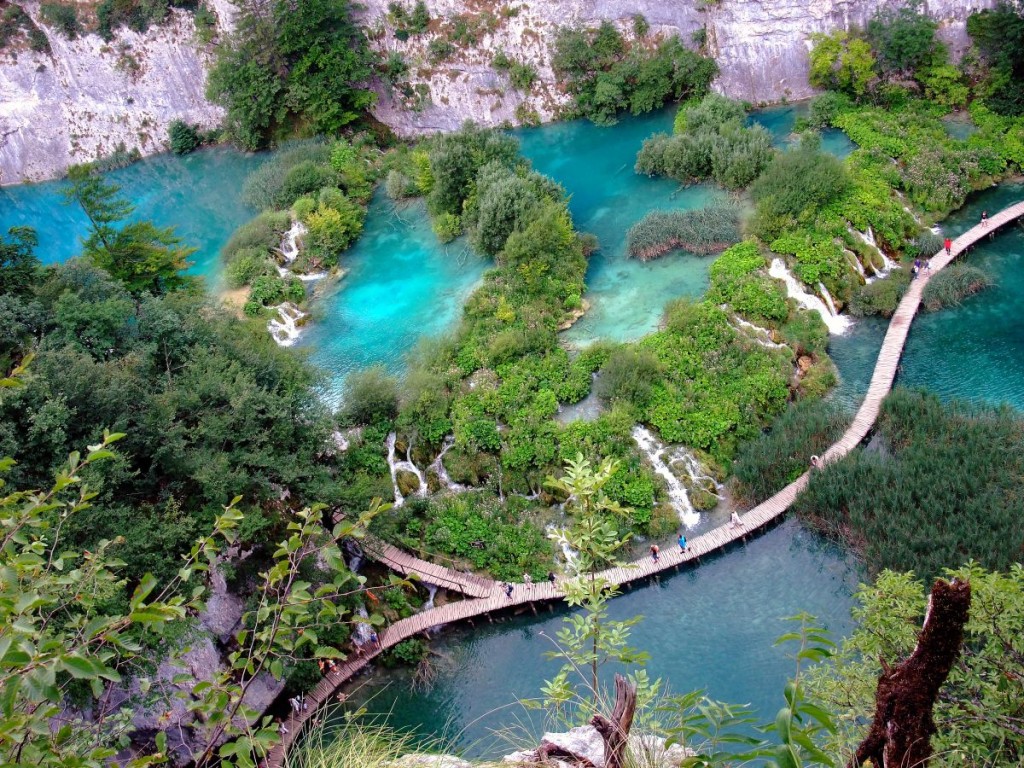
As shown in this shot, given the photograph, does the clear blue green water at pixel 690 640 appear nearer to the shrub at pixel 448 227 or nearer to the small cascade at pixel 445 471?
the small cascade at pixel 445 471

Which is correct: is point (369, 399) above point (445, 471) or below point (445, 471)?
above

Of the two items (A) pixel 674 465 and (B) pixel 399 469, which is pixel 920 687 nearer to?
(A) pixel 674 465

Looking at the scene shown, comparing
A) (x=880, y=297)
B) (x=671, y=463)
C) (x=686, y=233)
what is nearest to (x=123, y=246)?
(x=671, y=463)

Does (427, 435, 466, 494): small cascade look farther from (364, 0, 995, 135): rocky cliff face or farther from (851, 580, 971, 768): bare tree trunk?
(364, 0, 995, 135): rocky cliff face

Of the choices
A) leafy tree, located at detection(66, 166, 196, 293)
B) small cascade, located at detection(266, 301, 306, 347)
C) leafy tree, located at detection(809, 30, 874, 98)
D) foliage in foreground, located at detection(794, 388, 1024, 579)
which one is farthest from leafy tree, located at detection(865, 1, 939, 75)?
leafy tree, located at detection(66, 166, 196, 293)

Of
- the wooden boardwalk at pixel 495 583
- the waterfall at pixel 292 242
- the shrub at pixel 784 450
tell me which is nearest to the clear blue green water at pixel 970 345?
the shrub at pixel 784 450

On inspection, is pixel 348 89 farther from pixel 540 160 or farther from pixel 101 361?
pixel 101 361
